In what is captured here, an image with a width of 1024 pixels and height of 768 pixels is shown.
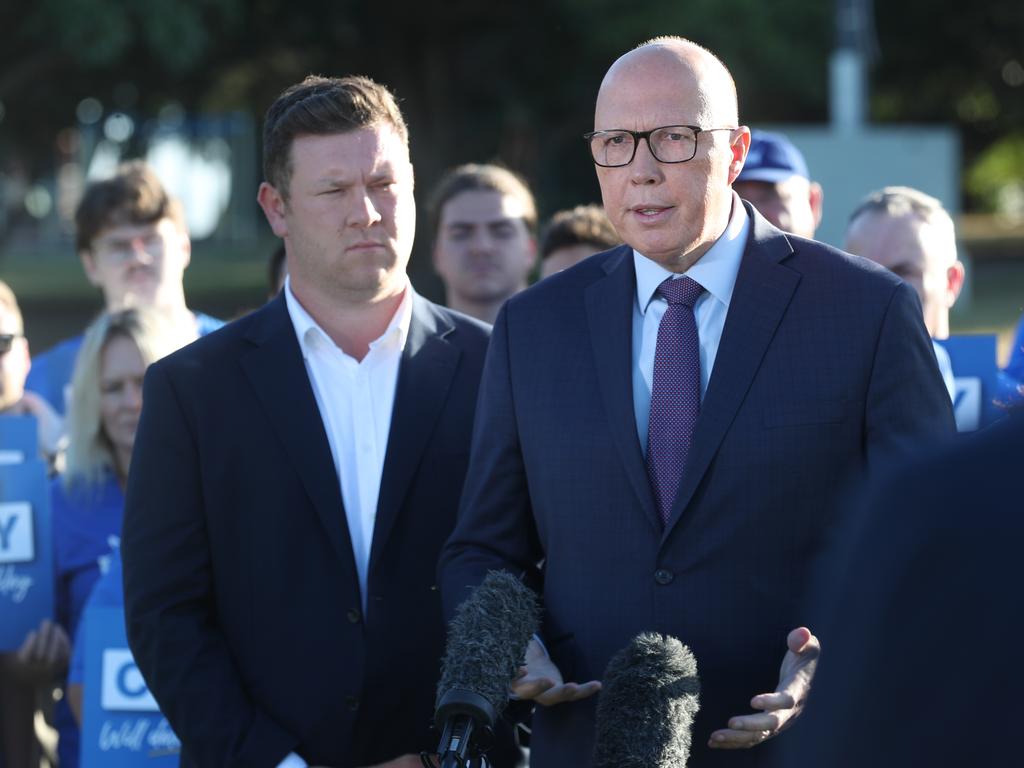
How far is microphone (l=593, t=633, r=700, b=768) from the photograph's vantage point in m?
2.50

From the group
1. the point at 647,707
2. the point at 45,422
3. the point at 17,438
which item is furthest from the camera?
the point at 45,422

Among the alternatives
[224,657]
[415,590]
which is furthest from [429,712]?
[224,657]

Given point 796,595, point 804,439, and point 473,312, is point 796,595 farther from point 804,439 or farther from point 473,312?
point 473,312

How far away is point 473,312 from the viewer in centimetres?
616

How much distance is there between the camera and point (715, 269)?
10.2 feet

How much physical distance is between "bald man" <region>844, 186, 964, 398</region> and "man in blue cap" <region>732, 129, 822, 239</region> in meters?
0.25

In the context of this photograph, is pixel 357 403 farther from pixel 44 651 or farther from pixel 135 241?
pixel 135 241

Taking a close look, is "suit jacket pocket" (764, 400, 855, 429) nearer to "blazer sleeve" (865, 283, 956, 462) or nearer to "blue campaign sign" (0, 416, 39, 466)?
"blazer sleeve" (865, 283, 956, 462)

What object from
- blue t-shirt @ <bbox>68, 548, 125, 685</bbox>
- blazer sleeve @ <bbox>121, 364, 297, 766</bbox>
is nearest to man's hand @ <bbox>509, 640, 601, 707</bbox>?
blazer sleeve @ <bbox>121, 364, 297, 766</bbox>

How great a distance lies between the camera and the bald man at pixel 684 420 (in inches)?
113

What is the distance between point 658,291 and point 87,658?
93.2 inches

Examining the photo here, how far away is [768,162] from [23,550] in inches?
118

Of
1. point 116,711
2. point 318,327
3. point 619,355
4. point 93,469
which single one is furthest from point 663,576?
A: point 93,469

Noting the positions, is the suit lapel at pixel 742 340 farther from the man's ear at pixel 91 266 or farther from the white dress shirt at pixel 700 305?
the man's ear at pixel 91 266
